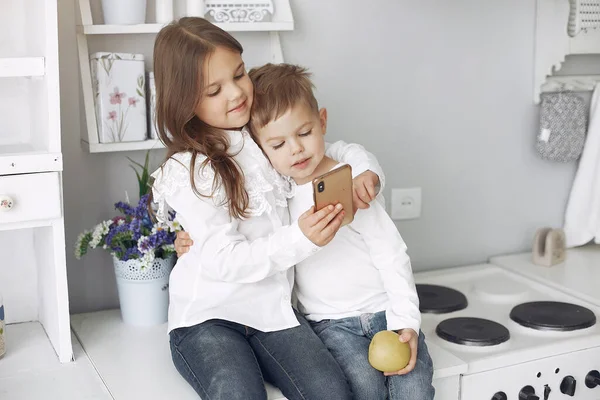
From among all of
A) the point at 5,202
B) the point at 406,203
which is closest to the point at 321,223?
the point at 5,202

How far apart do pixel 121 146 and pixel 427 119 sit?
82cm

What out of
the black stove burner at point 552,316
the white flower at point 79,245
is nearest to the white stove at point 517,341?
the black stove burner at point 552,316

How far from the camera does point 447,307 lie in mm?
1836

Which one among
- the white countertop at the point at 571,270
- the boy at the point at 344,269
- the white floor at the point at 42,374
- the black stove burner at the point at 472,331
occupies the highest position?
the boy at the point at 344,269

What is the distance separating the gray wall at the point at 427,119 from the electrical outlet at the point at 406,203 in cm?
3

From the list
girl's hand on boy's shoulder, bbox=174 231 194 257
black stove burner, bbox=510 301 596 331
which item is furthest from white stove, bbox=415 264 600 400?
girl's hand on boy's shoulder, bbox=174 231 194 257

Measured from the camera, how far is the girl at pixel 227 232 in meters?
1.39

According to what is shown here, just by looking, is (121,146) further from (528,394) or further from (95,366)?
(528,394)

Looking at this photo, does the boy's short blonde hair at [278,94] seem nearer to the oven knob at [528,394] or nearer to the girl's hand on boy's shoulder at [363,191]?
the girl's hand on boy's shoulder at [363,191]

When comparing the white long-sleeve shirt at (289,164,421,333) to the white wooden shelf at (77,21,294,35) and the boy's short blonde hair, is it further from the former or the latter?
the white wooden shelf at (77,21,294,35)

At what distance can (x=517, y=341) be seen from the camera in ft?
5.47

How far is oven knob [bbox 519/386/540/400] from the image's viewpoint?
161 centimetres

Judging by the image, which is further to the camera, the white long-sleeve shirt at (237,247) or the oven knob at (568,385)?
the oven knob at (568,385)

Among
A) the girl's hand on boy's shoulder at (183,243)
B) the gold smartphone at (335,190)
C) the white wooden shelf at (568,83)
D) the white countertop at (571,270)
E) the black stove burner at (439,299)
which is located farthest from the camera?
the white wooden shelf at (568,83)
